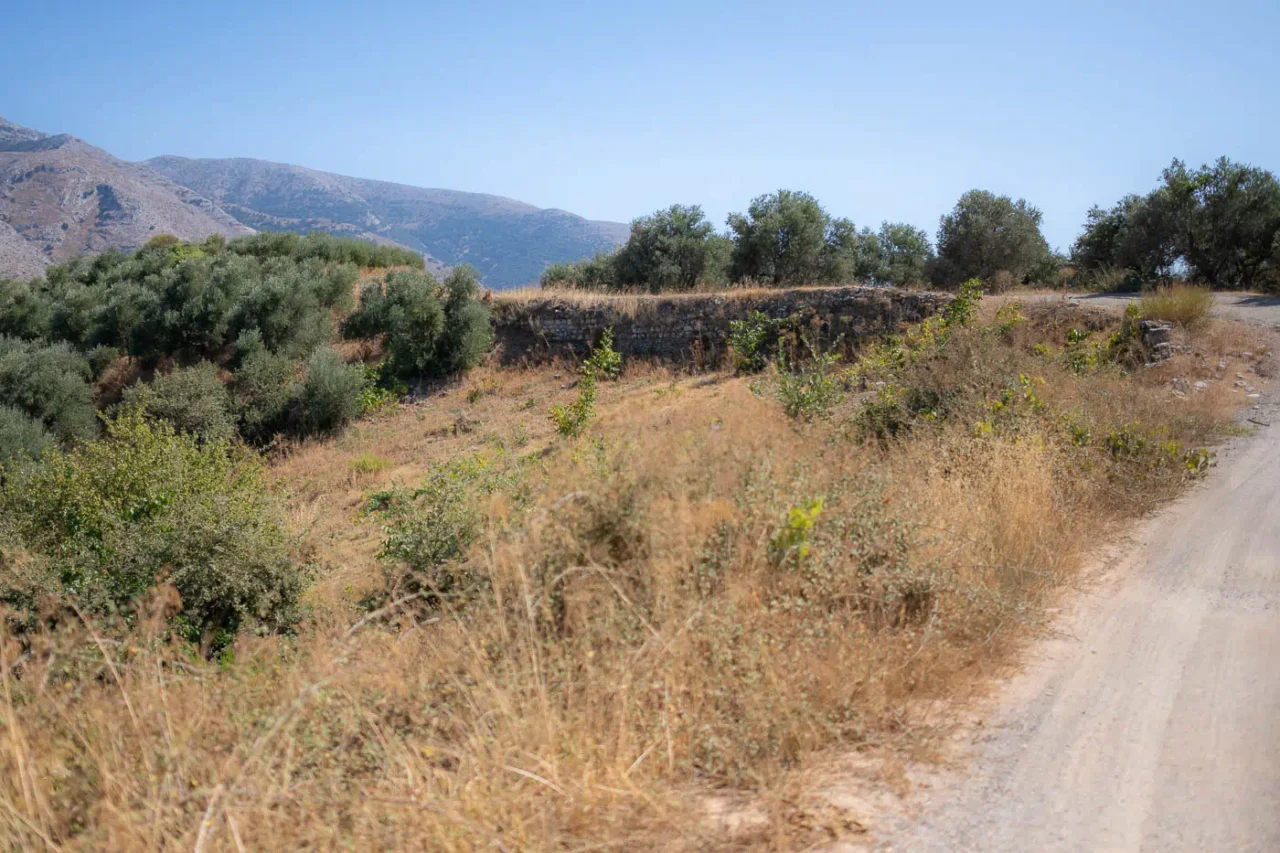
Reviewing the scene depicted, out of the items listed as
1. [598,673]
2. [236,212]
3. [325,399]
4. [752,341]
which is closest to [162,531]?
[598,673]

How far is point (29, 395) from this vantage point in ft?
53.2

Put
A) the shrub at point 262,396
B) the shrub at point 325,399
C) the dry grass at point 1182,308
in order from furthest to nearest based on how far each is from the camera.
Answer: the shrub at point 325,399 → the shrub at point 262,396 → the dry grass at point 1182,308

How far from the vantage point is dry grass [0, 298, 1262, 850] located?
91.7 inches

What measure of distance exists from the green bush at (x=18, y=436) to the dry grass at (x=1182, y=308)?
702 inches

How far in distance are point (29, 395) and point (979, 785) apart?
63.8 ft

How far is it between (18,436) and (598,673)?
15.6 m

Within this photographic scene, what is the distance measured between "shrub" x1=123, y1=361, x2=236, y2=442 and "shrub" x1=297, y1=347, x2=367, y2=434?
4.91ft

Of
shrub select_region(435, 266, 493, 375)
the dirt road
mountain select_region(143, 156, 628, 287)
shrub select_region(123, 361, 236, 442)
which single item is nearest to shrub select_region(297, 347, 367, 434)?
shrub select_region(123, 361, 236, 442)

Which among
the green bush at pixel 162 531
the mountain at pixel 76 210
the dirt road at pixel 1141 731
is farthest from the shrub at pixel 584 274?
the mountain at pixel 76 210

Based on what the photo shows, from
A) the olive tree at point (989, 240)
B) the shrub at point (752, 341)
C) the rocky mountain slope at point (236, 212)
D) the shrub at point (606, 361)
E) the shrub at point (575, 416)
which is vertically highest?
the rocky mountain slope at point (236, 212)

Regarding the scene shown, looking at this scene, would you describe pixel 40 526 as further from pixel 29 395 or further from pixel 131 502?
pixel 29 395

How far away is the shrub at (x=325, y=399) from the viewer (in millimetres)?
16891

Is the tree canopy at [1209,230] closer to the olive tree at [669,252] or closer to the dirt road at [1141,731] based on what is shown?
the olive tree at [669,252]

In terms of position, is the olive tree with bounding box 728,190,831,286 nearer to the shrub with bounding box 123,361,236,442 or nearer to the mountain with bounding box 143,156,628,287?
the shrub with bounding box 123,361,236,442
